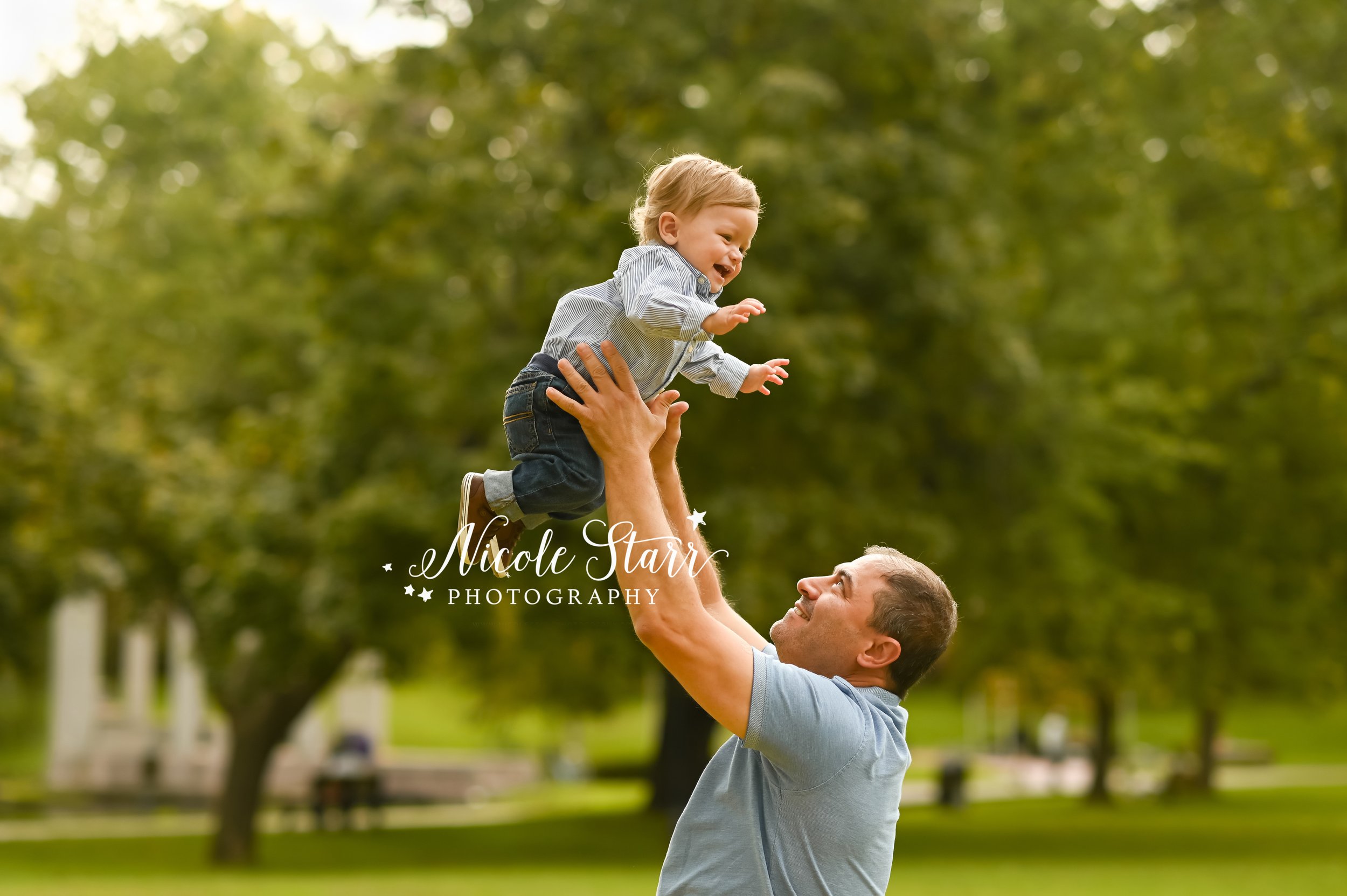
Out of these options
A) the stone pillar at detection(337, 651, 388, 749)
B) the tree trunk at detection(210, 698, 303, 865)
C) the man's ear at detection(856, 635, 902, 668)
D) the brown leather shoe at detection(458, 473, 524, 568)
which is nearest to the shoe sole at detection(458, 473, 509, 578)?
the brown leather shoe at detection(458, 473, 524, 568)

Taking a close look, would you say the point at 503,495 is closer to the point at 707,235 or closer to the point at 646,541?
the point at 646,541

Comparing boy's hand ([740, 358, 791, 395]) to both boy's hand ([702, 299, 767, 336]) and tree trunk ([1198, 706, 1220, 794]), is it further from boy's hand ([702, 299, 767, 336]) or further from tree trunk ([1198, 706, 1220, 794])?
tree trunk ([1198, 706, 1220, 794])

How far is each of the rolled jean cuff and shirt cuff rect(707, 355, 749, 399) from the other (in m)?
0.55

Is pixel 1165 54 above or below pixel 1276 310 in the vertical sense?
above

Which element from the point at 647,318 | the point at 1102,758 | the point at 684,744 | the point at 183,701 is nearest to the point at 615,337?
the point at 647,318

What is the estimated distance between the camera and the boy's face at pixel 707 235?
3.46 m

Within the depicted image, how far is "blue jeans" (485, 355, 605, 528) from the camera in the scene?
3.46 metres

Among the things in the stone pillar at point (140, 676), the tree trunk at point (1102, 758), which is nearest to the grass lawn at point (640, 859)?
the tree trunk at point (1102, 758)

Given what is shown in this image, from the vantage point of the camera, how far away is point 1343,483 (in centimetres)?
1944

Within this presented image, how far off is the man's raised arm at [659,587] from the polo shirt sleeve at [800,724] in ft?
0.09

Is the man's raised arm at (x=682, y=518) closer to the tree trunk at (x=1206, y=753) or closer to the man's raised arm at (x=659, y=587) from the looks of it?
the man's raised arm at (x=659, y=587)

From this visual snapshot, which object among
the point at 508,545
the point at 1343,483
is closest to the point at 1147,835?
the point at 1343,483

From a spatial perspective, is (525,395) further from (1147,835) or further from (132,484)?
(1147,835)

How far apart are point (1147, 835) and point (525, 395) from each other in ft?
80.3
